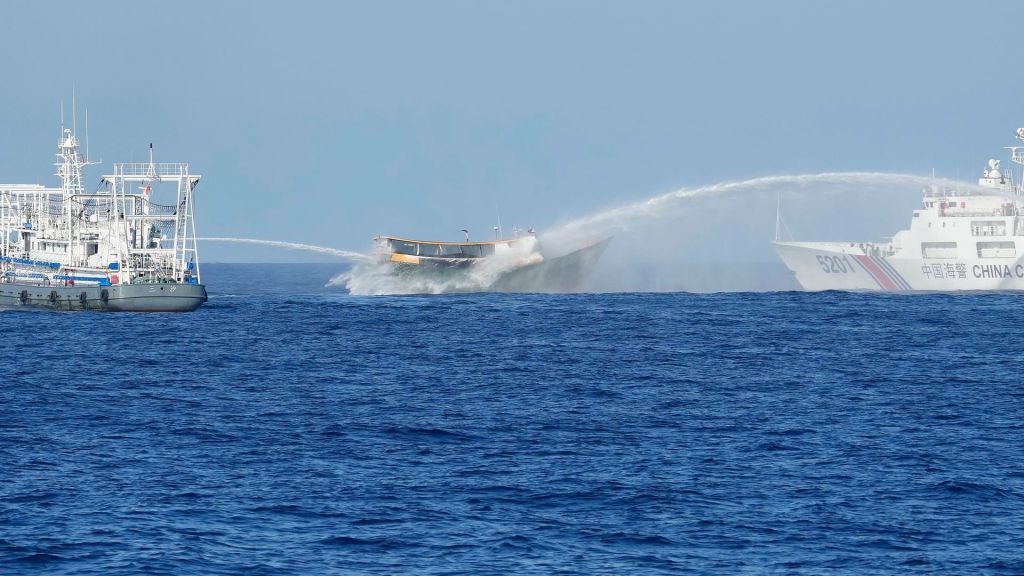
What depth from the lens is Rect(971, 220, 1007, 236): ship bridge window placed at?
112 m

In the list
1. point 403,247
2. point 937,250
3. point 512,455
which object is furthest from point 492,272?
point 512,455

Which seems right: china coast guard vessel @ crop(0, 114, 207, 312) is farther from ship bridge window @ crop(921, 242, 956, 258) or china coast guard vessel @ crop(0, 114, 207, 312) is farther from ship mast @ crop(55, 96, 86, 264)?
ship bridge window @ crop(921, 242, 956, 258)

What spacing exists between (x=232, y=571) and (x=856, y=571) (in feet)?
43.1

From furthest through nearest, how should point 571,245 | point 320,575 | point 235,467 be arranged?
point 571,245 → point 235,467 → point 320,575

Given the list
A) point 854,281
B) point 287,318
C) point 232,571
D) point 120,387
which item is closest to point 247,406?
point 120,387

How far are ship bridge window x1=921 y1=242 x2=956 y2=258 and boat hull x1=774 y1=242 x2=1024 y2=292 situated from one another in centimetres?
39

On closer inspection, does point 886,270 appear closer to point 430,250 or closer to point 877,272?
point 877,272

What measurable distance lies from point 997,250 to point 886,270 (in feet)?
32.9

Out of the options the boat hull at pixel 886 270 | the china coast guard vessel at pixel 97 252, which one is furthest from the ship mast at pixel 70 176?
the boat hull at pixel 886 270

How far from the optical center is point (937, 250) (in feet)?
375

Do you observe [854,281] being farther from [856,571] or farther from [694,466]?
[856,571]

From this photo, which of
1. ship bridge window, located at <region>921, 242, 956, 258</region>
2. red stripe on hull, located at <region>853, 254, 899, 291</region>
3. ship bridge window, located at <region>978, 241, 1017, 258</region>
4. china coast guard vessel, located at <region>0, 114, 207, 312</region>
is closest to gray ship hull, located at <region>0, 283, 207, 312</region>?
china coast guard vessel, located at <region>0, 114, 207, 312</region>

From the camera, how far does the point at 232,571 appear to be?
83.9 feet

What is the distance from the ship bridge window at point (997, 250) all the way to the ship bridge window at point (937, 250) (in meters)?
2.45
